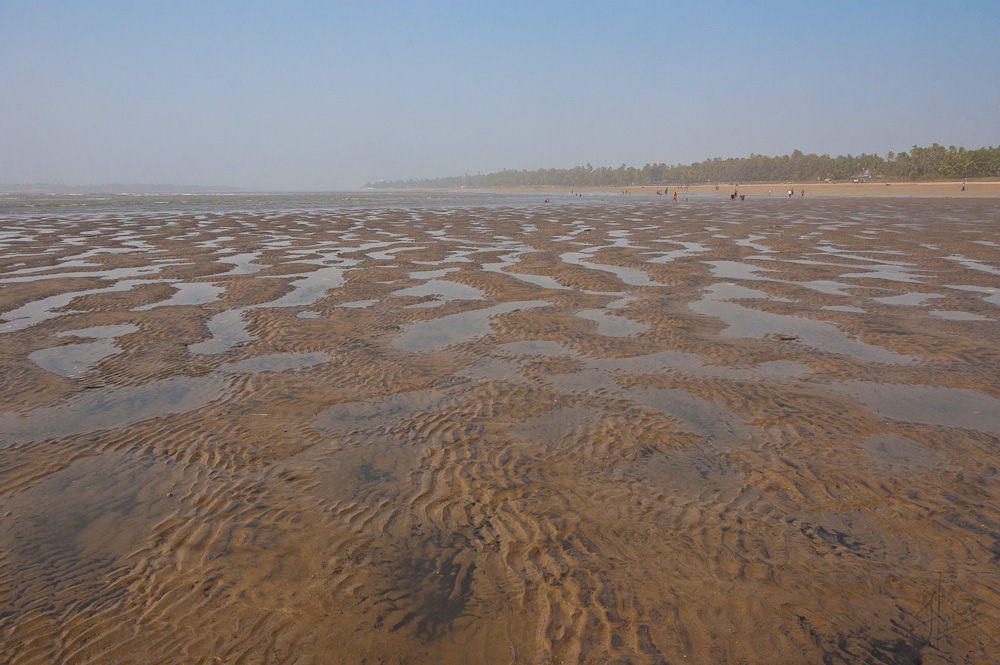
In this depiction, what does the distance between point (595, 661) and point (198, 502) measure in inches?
145

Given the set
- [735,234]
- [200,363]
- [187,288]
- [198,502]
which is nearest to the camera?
[198,502]

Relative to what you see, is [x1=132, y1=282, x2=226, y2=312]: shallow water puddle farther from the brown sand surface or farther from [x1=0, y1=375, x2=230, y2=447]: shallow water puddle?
[x1=0, y1=375, x2=230, y2=447]: shallow water puddle

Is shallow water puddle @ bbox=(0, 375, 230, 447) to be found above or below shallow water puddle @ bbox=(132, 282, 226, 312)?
below

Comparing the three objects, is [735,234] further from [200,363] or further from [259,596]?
[259,596]

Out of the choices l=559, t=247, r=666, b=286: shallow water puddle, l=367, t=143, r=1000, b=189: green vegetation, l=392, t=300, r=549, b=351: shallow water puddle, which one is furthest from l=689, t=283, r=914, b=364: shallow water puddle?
l=367, t=143, r=1000, b=189: green vegetation

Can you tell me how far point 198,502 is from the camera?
175 inches

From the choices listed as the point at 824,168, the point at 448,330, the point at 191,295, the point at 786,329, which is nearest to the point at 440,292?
the point at 448,330

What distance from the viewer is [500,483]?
477 centimetres

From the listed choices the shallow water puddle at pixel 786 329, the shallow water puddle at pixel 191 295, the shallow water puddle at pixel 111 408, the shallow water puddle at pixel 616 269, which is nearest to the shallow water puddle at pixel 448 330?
the shallow water puddle at pixel 111 408

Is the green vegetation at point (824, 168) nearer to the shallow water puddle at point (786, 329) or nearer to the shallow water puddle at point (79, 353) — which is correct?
the shallow water puddle at point (786, 329)

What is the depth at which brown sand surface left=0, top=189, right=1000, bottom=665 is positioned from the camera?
3.22 m

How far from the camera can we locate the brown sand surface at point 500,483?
127 inches

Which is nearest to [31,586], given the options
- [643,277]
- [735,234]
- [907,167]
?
[643,277]

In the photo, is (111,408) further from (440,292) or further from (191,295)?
(440,292)
